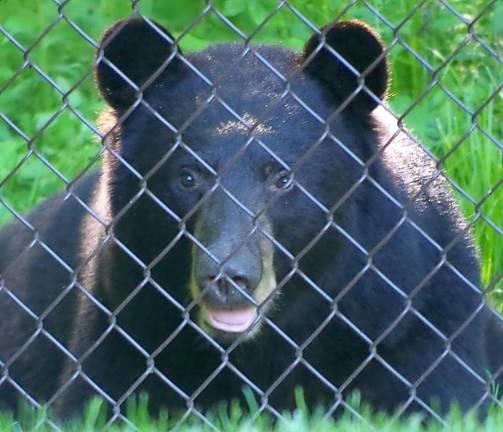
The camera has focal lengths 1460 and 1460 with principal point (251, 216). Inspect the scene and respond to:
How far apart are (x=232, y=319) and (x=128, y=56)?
0.98 m

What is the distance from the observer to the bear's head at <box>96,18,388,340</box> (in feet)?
14.9

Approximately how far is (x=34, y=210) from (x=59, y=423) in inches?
59.3

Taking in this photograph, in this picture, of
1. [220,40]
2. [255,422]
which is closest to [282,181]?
[255,422]

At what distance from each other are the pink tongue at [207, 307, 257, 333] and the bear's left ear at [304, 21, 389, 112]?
75 cm

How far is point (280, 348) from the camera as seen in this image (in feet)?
17.1

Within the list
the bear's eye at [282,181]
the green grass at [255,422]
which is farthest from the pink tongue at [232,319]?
the bear's eye at [282,181]

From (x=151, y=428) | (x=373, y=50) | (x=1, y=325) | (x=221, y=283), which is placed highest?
(x=373, y=50)

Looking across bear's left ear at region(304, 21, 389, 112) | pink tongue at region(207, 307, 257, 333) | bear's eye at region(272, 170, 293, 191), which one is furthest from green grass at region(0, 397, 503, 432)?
bear's left ear at region(304, 21, 389, 112)

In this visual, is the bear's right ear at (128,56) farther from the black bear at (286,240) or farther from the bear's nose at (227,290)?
the bear's nose at (227,290)

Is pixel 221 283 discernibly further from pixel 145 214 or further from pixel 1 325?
pixel 1 325

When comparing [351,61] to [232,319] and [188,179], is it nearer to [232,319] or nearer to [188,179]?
[188,179]

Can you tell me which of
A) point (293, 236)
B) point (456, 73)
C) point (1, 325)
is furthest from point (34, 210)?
point (456, 73)

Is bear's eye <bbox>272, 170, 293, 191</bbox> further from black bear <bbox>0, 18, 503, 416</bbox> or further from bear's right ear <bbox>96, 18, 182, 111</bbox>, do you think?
bear's right ear <bbox>96, 18, 182, 111</bbox>

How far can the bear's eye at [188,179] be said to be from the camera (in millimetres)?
4828
